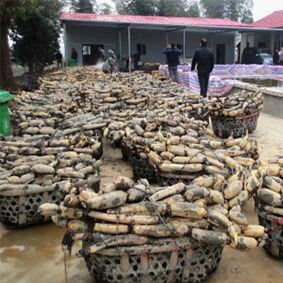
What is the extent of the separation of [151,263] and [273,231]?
102 cm

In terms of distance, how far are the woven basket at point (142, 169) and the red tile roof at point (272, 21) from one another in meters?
28.4

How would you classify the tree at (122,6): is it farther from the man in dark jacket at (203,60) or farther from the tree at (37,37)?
the man in dark jacket at (203,60)

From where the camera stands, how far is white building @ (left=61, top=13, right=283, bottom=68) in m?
23.3

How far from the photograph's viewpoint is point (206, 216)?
9.00ft

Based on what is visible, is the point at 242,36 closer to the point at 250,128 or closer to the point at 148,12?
the point at 148,12

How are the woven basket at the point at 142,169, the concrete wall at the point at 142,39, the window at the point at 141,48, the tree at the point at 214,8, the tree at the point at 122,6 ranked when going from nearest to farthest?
the woven basket at the point at 142,169 < the concrete wall at the point at 142,39 < the window at the point at 141,48 < the tree at the point at 122,6 < the tree at the point at 214,8

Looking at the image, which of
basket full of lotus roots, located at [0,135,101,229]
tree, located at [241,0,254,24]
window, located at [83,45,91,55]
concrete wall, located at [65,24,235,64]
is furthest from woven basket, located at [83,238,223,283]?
tree, located at [241,0,254,24]

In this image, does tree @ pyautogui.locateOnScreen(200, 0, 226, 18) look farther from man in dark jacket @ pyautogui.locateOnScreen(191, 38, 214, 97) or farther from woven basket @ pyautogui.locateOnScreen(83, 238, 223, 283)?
woven basket @ pyautogui.locateOnScreen(83, 238, 223, 283)

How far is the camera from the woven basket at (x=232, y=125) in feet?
24.2

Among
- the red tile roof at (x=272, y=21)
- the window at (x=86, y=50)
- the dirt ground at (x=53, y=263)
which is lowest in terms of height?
the dirt ground at (x=53, y=263)

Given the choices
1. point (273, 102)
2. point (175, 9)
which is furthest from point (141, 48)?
point (273, 102)

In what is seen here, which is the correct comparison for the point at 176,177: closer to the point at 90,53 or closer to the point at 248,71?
the point at 248,71

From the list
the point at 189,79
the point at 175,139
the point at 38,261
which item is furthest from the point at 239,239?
the point at 189,79

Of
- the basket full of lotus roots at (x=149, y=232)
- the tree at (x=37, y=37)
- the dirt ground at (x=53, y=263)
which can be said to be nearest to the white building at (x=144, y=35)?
the tree at (x=37, y=37)
